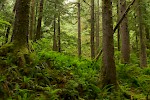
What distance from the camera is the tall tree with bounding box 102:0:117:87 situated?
8555 millimetres

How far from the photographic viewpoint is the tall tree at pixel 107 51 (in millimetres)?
8555

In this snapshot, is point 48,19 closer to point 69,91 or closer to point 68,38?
point 68,38

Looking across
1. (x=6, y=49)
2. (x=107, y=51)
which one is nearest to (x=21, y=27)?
(x=6, y=49)

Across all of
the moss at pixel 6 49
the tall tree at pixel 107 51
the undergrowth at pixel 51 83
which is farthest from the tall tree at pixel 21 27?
the tall tree at pixel 107 51

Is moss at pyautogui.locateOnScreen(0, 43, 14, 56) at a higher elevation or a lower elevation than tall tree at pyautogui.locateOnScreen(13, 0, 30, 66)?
lower

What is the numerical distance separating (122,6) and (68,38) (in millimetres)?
11878

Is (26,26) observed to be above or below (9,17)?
below

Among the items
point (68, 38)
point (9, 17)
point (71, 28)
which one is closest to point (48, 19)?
point (68, 38)

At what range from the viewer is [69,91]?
7.41 metres

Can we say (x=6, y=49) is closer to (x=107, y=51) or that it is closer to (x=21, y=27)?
(x=21, y=27)

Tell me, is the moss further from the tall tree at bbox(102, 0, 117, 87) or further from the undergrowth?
the tall tree at bbox(102, 0, 117, 87)

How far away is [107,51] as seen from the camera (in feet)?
28.3

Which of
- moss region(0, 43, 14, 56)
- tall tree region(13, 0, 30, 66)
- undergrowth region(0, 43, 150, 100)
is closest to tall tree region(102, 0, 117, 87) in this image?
undergrowth region(0, 43, 150, 100)

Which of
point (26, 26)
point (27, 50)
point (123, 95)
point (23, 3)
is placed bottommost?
point (123, 95)
